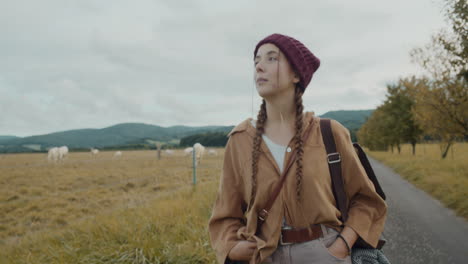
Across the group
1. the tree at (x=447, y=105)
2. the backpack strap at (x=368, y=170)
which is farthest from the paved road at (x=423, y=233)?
the tree at (x=447, y=105)

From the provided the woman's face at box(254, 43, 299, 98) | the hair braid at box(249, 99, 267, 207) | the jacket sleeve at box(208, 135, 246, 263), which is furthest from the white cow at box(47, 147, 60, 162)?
the woman's face at box(254, 43, 299, 98)

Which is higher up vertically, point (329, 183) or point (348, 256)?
point (329, 183)

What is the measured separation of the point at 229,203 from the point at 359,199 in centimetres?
74

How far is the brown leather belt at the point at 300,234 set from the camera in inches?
68.1

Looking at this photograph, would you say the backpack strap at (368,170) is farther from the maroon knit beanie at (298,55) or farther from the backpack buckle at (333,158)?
the maroon knit beanie at (298,55)

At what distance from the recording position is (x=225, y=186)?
1.97 m

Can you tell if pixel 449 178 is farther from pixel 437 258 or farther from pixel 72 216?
pixel 72 216

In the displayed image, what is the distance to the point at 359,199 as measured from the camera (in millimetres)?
1926

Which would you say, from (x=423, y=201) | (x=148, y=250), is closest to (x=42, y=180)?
(x=148, y=250)

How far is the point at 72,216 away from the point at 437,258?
7824mm

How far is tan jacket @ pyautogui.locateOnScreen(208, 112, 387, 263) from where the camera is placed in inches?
68.7

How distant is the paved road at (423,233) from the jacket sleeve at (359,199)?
3.20 metres

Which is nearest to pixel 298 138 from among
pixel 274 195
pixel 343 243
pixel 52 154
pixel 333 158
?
pixel 333 158

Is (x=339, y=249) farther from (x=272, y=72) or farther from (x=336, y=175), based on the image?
(x=272, y=72)
